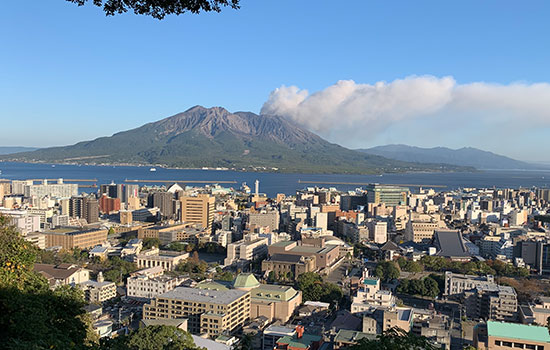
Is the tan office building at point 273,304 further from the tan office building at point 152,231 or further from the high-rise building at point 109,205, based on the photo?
the high-rise building at point 109,205

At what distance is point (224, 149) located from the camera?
67.1m

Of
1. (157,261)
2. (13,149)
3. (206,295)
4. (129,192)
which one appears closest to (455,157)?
(13,149)

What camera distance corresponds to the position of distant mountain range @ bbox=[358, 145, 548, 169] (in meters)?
119

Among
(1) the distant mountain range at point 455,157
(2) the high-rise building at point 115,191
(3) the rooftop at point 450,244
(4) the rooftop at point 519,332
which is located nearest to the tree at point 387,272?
(3) the rooftop at point 450,244

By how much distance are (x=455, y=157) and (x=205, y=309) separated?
140748mm

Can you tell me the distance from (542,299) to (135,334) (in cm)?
712

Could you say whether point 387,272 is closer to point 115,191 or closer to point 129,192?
point 129,192

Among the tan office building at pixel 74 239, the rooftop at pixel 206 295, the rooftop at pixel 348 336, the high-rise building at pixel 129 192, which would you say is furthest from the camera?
the high-rise building at pixel 129 192

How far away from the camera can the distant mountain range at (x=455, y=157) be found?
118644 mm

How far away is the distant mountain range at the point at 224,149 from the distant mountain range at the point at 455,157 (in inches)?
1691

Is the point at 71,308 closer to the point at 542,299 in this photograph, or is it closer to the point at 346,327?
the point at 346,327

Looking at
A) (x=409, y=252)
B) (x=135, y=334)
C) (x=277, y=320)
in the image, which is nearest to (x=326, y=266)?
(x=409, y=252)

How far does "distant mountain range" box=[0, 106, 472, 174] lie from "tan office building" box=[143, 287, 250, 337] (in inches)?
1767

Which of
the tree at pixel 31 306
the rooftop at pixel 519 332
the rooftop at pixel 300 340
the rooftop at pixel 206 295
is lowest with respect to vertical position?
the rooftop at pixel 300 340
